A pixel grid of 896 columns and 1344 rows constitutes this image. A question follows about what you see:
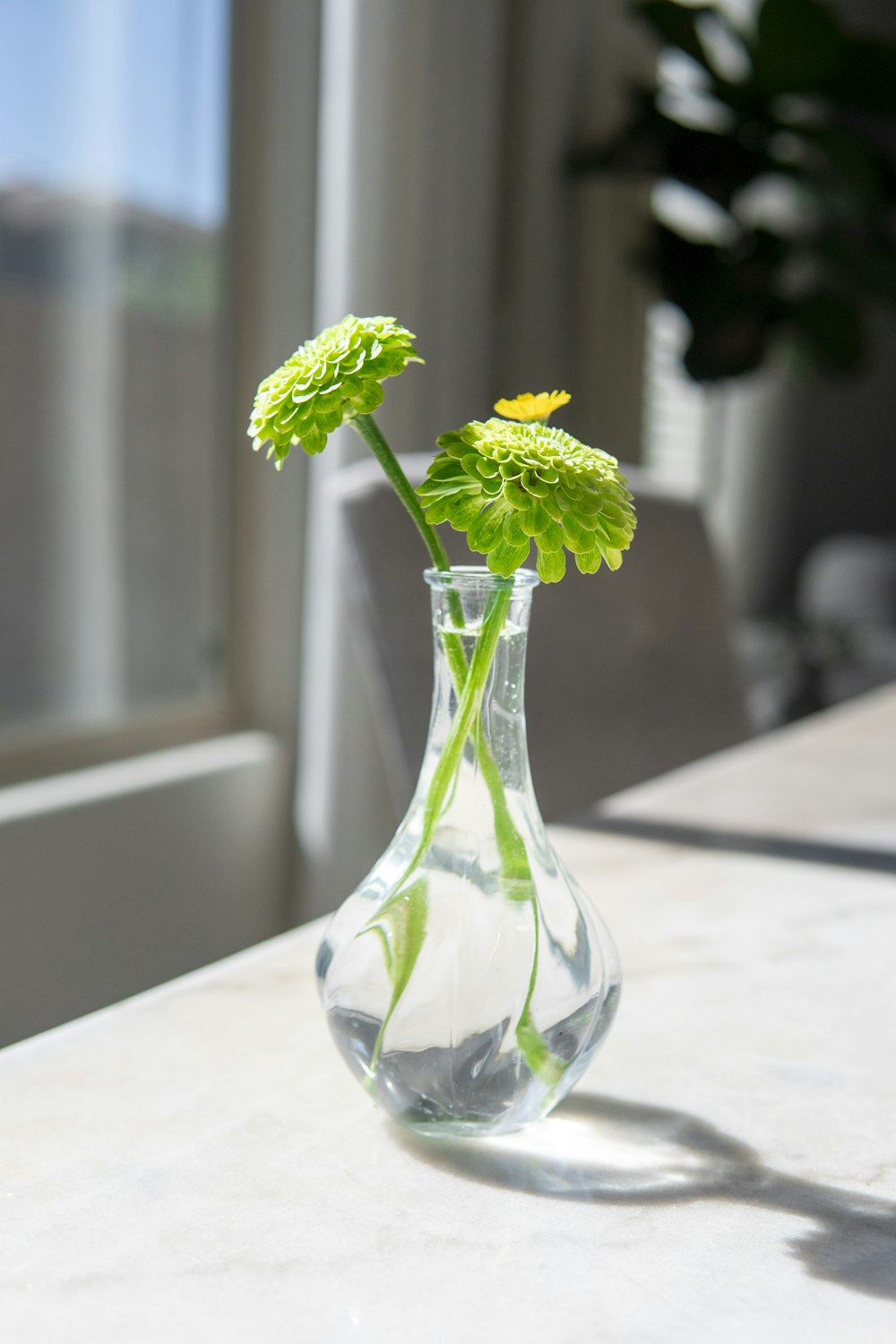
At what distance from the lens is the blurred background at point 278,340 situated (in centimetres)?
170

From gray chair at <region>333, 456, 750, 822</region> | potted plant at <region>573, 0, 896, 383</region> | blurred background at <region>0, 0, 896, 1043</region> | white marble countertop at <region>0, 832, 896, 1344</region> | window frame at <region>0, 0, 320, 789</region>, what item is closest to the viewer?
white marble countertop at <region>0, 832, 896, 1344</region>

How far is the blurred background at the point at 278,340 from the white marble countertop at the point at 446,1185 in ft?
2.03

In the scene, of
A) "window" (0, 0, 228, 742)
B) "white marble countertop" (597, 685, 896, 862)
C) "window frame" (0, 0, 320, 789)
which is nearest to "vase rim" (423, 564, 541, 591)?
"white marble countertop" (597, 685, 896, 862)

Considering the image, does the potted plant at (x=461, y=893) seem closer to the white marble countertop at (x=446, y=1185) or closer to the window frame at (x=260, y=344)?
the white marble countertop at (x=446, y=1185)

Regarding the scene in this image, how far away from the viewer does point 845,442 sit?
4984mm

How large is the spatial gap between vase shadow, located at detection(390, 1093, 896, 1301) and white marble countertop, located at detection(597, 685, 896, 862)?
0.41 metres

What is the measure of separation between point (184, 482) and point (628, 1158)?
5.55ft

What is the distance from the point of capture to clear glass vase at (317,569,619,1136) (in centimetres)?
40

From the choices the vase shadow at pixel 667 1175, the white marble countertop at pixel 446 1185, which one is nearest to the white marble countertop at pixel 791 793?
the white marble countertop at pixel 446 1185

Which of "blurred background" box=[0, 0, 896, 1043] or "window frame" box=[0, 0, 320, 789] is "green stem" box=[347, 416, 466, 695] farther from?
"window frame" box=[0, 0, 320, 789]

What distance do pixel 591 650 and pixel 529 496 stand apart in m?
0.80

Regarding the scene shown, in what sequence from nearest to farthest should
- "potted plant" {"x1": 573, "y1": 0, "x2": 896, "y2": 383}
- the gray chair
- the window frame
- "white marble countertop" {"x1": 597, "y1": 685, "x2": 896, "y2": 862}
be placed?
"white marble countertop" {"x1": 597, "y1": 685, "x2": 896, "y2": 862}, the gray chair, the window frame, "potted plant" {"x1": 573, "y1": 0, "x2": 896, "y2": 383}

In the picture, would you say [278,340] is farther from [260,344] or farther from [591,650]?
[591,650]

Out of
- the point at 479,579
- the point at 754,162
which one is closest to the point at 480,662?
the point at 479,579
